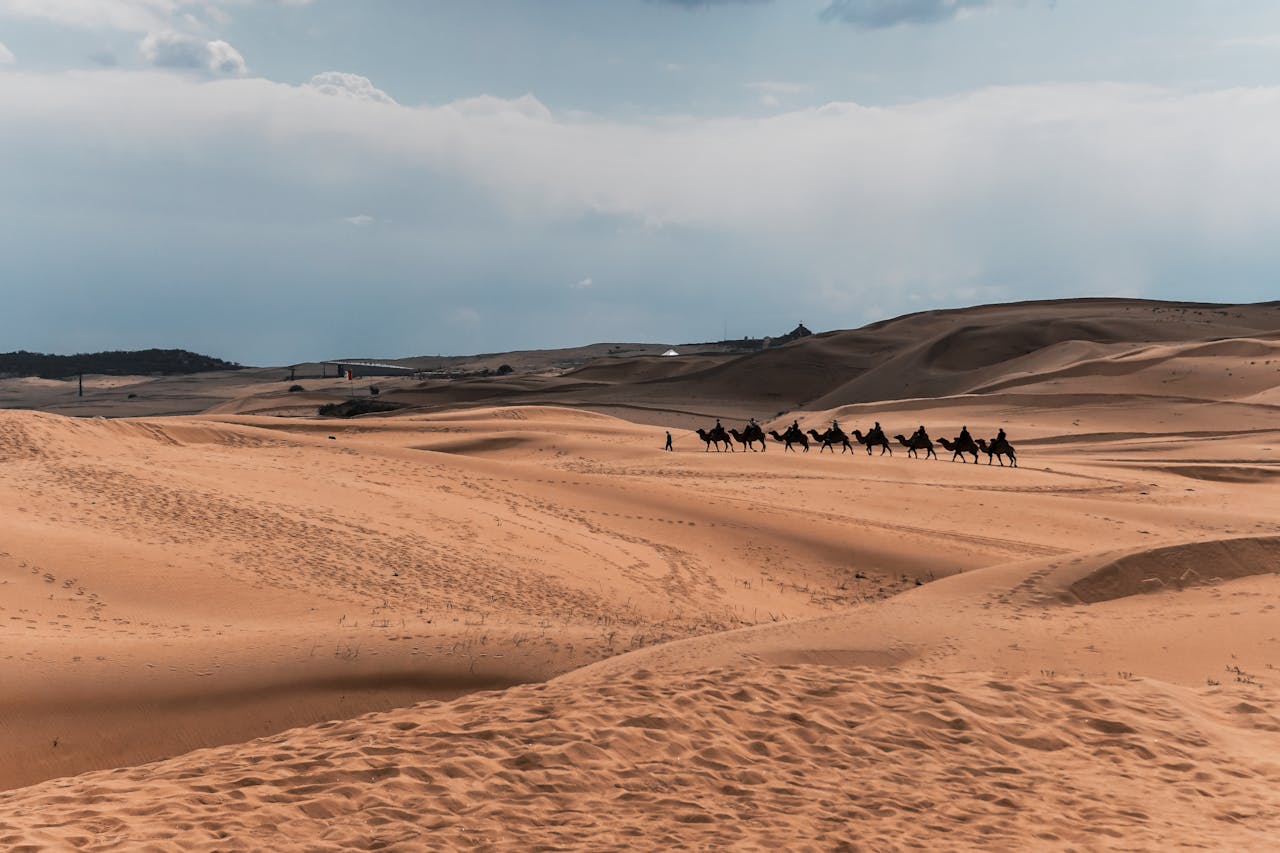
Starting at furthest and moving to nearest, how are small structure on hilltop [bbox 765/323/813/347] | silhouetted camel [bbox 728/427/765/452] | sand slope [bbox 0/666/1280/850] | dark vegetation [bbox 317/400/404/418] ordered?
small structure on hilltop [bbox 765/323/813/347] < dark vegetation [bbox 317/400/404/418] < silhouetted camel [bbox 728/427/765/452] < sand slope [bbox 0/666/1280/850]

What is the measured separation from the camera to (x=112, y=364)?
12369cm

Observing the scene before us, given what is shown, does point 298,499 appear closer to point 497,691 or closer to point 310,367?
point 497,691

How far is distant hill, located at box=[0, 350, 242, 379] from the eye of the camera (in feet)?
387

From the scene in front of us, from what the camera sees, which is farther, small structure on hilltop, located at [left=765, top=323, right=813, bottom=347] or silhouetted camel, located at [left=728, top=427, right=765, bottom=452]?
small structure on hilltop, located at [left=765, top=323, right=813, bottom=347]

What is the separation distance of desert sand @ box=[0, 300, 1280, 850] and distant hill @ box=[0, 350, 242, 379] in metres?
101

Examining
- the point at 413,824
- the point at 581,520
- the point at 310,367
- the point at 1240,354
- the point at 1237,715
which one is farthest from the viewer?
the point at 310,367

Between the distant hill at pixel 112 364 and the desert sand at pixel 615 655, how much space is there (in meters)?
101

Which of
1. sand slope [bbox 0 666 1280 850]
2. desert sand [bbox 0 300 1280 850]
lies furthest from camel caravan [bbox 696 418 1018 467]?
sand slope [bbox 0 666 1280 850]

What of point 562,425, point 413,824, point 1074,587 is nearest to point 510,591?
point 1074,587

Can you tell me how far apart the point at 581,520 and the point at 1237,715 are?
12155 mm

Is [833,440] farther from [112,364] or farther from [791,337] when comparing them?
[112,364]

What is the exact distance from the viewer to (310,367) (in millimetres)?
122875

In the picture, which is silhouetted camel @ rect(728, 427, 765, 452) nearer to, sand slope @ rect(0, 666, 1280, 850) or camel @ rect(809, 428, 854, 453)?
camel @ rect(809, 428, 854, 453)

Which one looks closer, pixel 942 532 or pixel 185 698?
pixel 185 698
